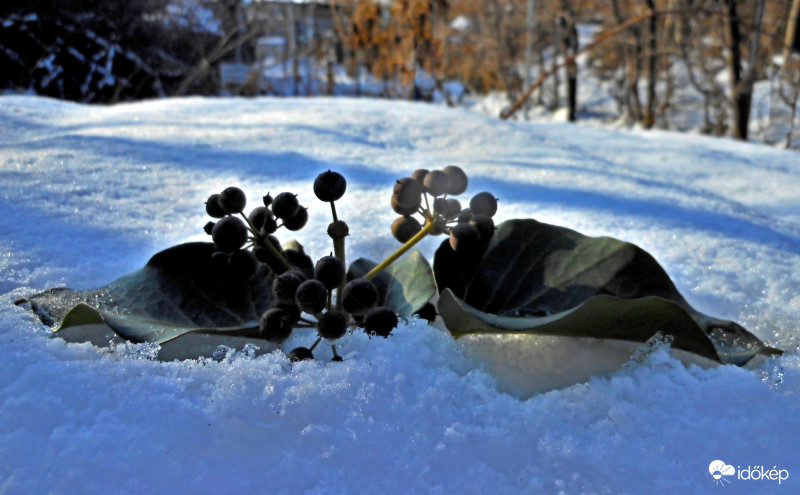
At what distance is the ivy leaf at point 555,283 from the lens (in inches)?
16.1

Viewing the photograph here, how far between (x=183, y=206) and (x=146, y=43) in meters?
4.91

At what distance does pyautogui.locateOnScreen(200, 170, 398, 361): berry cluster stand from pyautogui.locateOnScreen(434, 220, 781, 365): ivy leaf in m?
0.06

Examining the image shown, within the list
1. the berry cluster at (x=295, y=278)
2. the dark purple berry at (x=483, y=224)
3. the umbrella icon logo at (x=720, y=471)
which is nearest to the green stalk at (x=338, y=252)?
the berry cluster at (x=295, y=278)

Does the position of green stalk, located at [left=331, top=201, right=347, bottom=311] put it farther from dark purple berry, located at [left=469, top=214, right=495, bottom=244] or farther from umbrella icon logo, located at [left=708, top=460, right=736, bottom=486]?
umbrella icon logo, located at [left=708, top=460, right=736, bottom=486]

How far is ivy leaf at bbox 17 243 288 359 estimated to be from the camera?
42 centimetres

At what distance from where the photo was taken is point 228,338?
0.45 m

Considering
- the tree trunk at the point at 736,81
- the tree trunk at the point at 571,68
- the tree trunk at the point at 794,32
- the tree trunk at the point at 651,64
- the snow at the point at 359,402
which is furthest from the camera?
the tree trunk at the point at 571,68

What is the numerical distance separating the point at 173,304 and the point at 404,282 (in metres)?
0.19

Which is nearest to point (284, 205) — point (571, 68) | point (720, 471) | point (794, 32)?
point (720, 471)

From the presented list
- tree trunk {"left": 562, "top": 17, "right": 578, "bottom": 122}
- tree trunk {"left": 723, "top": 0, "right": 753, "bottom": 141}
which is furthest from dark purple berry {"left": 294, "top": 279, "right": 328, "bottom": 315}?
tree trunk {"left": 562, "top": 17, "right": 578, "bottom": 122}

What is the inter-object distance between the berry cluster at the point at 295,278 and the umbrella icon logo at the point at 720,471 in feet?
0.70

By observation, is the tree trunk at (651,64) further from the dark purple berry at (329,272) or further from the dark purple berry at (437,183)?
the dark purple berry at (329,272)

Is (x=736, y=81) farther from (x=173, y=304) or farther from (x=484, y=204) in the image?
(x=173, y=304)

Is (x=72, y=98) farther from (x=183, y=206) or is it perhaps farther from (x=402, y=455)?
(x=402, y=455)
